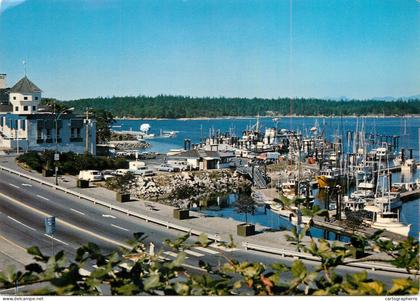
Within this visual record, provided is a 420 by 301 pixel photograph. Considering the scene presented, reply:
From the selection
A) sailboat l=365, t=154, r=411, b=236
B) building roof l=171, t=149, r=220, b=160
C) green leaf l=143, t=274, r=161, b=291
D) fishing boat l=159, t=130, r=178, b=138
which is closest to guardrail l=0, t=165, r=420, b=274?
green leaf l=143, t=274, r=161, b=291

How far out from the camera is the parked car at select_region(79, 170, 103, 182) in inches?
356

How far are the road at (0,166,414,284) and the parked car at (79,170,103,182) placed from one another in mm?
868

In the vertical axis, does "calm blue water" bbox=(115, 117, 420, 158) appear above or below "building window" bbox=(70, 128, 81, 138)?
below

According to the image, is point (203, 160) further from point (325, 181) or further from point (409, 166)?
point (409, 166)

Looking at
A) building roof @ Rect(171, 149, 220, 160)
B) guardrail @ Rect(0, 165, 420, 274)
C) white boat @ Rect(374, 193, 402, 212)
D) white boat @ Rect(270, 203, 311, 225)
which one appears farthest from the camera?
building roof @ Rect(171, 149, 220, 160)

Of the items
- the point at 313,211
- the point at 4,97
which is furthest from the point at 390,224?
the point at 313,211

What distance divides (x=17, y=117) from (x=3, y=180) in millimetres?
1489

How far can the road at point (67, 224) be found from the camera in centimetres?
604

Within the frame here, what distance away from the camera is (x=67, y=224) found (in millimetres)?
6703

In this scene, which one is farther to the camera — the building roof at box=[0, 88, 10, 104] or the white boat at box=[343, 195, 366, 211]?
the white boat at box=[343, 195, 366, 211]

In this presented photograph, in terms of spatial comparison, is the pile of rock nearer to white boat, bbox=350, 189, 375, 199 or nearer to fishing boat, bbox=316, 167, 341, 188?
white boat, bbox=350, 189, 375, 199

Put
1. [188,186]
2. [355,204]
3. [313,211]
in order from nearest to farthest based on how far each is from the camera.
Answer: [313,211], [188,186], [355,204]

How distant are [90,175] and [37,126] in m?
1.20

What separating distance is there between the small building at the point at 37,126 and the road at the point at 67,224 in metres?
1.22
